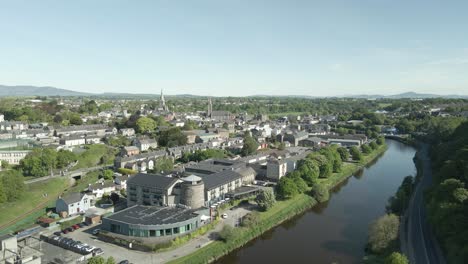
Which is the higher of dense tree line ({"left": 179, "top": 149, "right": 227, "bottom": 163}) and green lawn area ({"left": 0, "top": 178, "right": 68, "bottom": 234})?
dense tree line ({"left": 179, "top": 149, "right": 227, "bottom": 163})

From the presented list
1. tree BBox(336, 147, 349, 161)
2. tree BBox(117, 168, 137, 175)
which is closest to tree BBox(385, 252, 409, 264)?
tree BBox(117, 168, 137, 175)

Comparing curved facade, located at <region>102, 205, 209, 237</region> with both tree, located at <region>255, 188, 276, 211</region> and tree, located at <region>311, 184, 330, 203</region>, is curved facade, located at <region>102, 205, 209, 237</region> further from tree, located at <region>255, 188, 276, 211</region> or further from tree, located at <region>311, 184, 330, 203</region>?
tree, located at <region>311, 184, 330, 203</region>

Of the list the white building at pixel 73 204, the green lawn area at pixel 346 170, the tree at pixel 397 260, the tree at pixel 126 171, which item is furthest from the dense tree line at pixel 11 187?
the green lawn area at pixel 346 170

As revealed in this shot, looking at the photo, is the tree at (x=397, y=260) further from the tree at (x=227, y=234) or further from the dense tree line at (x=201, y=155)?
the dense tree line at (x=201, y=155)

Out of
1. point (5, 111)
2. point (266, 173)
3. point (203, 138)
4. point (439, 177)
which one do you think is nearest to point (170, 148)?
point (203, 138)

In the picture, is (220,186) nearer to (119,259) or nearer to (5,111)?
(119,259)
